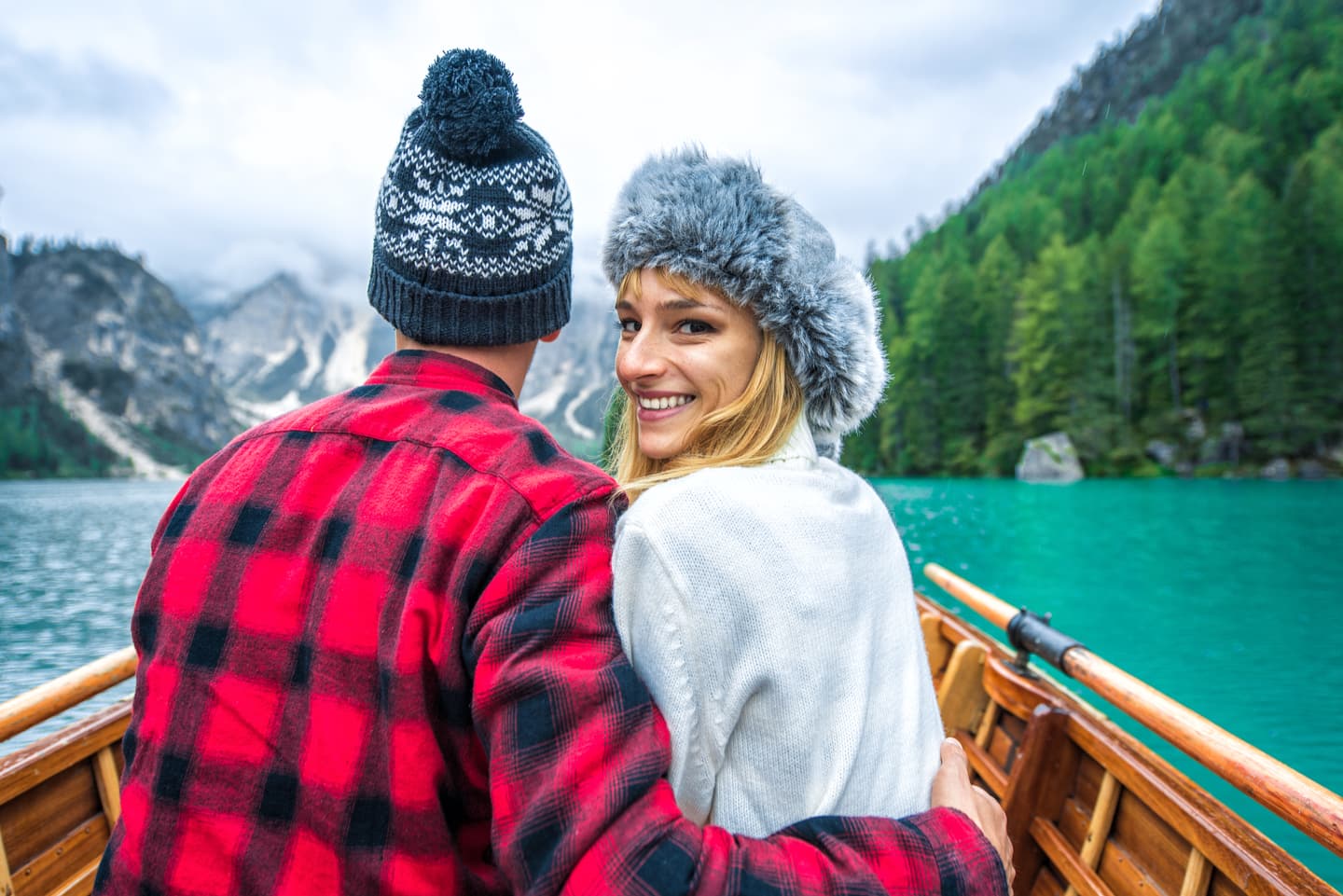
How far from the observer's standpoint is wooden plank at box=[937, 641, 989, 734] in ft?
14.2

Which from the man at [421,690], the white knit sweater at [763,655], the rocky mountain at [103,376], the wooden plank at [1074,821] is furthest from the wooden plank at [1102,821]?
the rocky mountain at [103,376]

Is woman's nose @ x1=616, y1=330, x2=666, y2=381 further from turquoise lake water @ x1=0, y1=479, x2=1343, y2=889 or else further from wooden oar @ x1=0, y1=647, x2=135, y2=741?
turquoise lake water @ x1=0, y1=479, x2=1343, y2=889

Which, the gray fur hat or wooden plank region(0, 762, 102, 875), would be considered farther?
wooden plank region(0, 762, 102, 875)

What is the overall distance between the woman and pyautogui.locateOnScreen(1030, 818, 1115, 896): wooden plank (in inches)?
72.7

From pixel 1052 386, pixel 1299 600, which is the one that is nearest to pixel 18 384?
pixel 1052 386

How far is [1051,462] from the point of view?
4316 cm

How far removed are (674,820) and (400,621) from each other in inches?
17.0

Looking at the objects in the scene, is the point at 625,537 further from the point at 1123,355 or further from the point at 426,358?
→ the point at 1123,355

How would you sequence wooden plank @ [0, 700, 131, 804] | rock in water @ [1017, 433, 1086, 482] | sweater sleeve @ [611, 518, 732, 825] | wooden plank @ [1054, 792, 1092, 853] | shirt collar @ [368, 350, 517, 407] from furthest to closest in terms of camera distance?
rock in water @ [1017, 433, 1086, 482]
wooden plank @ [1054, 792, 1092, 853]
wooden plank @ [0, 700, 131, 804]
shirt collar @ [368, 350, 517, 407]
sweater sleeve @ [611, 518, 732, 825]

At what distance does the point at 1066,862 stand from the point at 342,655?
2994mm

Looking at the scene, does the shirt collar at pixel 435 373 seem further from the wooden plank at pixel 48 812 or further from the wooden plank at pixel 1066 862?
the wooden plank at pixel 1066 862

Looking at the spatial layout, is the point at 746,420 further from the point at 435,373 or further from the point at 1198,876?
the point at 1198,876

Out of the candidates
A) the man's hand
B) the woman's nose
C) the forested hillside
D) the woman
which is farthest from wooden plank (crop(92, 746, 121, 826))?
the forested hillside

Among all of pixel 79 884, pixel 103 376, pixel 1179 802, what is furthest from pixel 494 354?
pixel 103 376
